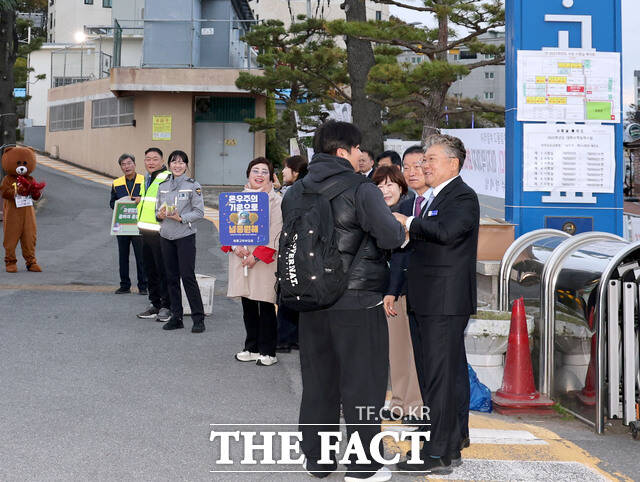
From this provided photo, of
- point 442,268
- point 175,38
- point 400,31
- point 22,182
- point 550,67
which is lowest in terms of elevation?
point 442,268

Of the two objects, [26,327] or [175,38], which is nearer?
[26,327]

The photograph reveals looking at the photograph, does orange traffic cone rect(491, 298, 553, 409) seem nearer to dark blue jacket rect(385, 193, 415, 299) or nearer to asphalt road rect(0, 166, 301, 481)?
dark blue jacket rect(385, 193, 415, 299)

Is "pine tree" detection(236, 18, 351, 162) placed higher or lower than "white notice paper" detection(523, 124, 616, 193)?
higher

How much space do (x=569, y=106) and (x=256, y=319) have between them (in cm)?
357

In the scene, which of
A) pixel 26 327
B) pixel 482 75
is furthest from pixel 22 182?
pixel 482 75

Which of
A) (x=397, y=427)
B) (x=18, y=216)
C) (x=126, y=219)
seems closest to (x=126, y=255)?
(x=126, y=219)

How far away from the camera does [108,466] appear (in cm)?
457

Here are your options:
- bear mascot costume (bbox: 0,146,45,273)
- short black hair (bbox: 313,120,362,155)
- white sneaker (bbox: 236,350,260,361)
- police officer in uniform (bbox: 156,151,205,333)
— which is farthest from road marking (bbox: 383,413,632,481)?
bear mascot costume (bbox: 0,146,45,273)

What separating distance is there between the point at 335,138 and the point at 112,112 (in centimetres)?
3072

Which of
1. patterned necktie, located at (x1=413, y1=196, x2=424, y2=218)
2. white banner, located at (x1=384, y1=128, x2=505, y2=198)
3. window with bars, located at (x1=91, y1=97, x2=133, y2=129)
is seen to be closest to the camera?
patterned necktie, located at (x1=413, y1=196, x2=424, y2=218)

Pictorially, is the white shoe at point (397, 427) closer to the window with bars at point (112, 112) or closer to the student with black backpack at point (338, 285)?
the student with black backpack at point (338, 285)

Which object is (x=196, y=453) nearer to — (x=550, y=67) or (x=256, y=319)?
(x=256, y=319)

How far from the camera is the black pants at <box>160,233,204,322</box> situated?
8.66m

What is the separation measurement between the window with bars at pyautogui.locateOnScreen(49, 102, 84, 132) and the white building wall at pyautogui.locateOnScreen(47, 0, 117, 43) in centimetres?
2068
